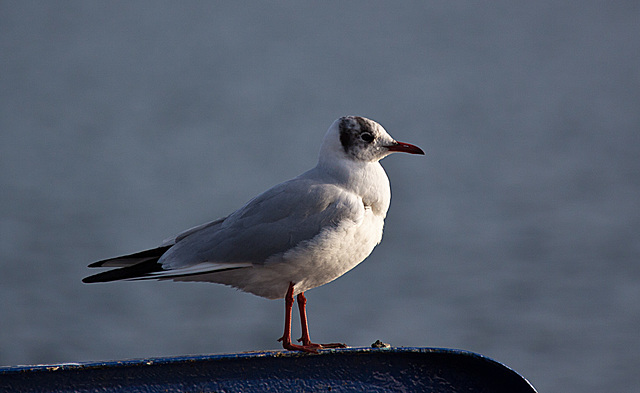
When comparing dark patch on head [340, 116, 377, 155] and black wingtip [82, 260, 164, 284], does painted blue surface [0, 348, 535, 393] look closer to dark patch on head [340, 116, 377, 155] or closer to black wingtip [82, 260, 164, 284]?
black wingtip [82, 260, 164, 284]

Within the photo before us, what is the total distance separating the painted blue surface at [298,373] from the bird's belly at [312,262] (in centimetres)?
52

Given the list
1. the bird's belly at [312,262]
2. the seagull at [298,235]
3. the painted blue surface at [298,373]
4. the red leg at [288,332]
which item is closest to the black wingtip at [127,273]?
the seagull at [298,235]

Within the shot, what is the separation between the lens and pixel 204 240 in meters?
3.00

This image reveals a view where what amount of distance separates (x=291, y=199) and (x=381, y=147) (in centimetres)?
49

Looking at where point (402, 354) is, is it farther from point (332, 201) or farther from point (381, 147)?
point (381, 147)

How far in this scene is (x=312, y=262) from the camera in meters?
2.81

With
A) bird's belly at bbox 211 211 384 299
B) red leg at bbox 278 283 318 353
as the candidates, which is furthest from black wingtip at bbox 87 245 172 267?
red leg at bbox 278 283 318 353

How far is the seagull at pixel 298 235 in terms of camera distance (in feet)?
9.25

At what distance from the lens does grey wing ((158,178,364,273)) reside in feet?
9.28

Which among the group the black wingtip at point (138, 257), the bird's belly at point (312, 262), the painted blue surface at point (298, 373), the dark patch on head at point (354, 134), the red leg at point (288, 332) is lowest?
the painted blue surface at point (298, 373)

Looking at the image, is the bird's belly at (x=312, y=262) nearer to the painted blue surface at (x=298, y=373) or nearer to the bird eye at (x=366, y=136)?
the bird eye at (x=366, y=136)

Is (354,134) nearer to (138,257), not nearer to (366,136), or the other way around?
(366,136)

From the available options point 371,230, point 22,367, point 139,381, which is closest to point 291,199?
point 371,230

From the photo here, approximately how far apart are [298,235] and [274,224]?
12cm
